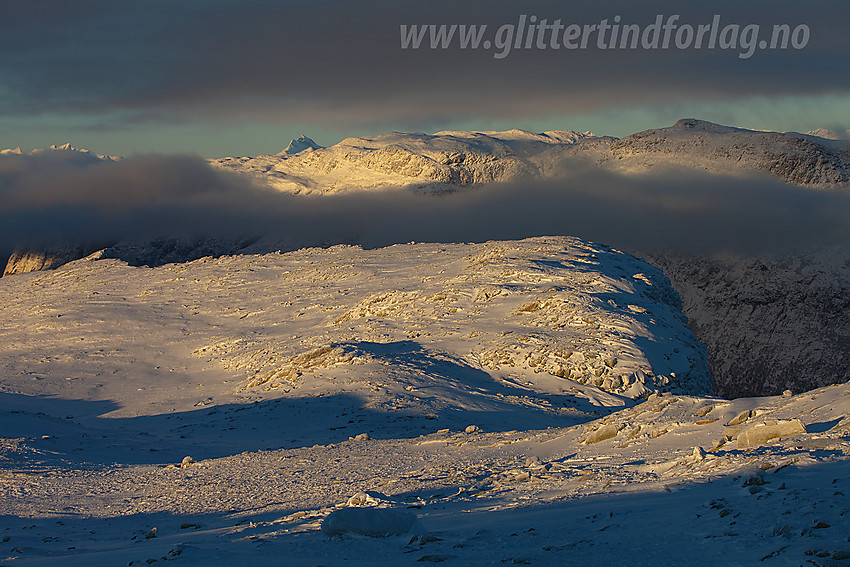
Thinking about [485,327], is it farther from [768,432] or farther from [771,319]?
[771,319]

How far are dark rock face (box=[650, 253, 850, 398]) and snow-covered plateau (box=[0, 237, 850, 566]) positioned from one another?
259 feet

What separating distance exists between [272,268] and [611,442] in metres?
38.5

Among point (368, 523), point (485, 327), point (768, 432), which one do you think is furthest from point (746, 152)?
point (368, 523)

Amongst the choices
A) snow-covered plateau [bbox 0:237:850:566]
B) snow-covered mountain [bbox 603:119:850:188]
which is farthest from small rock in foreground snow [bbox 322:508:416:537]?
snow-covered mountain [bbox 603:119:850:188]

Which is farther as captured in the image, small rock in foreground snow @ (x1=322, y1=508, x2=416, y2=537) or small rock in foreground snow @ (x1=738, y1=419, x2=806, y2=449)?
small rock in foreground snow @ (x1=738, y1=419, x2=806, y2=449)

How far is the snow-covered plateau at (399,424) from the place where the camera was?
848 cm

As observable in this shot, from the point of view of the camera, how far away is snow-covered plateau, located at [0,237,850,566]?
8477mm

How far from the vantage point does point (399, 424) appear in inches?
879

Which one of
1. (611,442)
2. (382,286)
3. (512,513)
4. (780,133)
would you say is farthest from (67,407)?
(780,133)

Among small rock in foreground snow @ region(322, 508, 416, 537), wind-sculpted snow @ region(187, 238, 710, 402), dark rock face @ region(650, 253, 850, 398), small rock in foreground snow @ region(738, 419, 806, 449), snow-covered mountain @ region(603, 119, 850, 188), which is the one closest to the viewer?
small rock in foreground snow @ region(322, 508, 416, 537)

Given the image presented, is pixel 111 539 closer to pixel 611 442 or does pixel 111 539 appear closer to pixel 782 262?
pixel 611 442

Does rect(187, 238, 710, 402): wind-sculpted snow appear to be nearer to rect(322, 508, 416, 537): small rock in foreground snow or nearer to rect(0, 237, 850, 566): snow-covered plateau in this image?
rect(0, 237, 850, 566): snow-covered plateau

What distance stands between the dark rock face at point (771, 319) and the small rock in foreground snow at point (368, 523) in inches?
4215

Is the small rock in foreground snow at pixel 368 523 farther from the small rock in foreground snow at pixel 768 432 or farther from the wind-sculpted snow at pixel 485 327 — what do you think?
the wind-sculpted snow at pixel 485 327
